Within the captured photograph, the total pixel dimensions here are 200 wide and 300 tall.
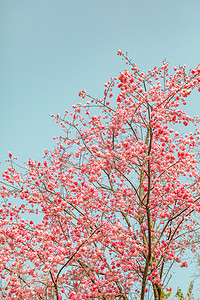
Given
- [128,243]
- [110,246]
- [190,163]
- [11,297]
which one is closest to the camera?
[11,297]

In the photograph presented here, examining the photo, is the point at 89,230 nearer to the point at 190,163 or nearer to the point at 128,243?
the point at 128,243

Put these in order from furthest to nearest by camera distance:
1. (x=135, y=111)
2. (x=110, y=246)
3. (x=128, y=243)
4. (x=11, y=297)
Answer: (x=135, y=111), (x=110, y=246), (x=128, y=243), (x=11, y=297)

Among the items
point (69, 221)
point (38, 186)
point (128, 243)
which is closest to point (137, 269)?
point (128, 243)

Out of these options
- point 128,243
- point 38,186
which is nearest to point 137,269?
point 128,243

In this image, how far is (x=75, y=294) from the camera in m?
5.80


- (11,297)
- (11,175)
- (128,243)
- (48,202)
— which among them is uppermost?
(11,175)

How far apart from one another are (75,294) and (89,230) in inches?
86.9

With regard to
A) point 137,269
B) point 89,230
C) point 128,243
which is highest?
point 89,230

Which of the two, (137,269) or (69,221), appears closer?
(137,269)

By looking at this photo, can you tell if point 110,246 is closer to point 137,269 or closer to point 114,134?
point 137,269

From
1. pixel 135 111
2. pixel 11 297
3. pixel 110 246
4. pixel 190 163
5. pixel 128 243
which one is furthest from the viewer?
pixel 135 111

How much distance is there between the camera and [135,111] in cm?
775

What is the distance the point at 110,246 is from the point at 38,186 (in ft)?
7.67

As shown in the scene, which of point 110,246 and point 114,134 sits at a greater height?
point 114,134
